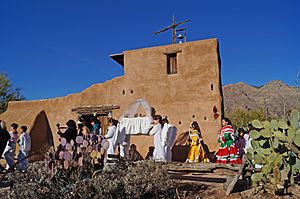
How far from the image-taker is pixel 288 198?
5.56m

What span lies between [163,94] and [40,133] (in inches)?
235

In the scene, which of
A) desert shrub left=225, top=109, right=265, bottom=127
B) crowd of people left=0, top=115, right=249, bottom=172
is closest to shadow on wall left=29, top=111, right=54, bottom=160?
crowd of people left=0, top=115, right=249, bottom=172

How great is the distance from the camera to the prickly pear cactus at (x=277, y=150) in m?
5.48

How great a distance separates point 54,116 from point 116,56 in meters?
3.89

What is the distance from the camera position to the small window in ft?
40.1

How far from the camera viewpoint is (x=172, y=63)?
12.3 metres

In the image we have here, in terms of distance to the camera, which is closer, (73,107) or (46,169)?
(46,169)

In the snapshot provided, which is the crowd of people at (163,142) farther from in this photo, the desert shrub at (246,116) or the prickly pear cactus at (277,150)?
the desert shrub at (246,116)

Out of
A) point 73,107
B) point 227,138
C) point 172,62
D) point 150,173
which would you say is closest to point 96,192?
point 150,173

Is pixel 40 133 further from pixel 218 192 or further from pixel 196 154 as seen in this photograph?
pixel 218 192

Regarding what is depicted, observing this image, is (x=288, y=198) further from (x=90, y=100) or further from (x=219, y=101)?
(x=90, y=100)

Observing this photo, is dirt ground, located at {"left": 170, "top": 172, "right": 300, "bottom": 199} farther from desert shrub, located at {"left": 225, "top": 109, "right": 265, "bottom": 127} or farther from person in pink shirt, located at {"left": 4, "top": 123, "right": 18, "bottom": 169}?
desert shrub, located at {"left": 225, "top": 109, "right": 265, "bottom": 127}

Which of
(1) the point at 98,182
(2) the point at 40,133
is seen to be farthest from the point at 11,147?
(1) the point at 98,182

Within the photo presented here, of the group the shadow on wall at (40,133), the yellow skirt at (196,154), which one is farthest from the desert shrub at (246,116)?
the shadow on wall at (40,133)
